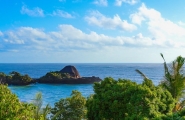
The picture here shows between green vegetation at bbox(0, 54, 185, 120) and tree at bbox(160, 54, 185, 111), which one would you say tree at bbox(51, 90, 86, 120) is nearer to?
green vegetation at bbox(0, 54, 185, 120)

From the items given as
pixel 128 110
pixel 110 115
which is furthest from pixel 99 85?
pixel 128 110

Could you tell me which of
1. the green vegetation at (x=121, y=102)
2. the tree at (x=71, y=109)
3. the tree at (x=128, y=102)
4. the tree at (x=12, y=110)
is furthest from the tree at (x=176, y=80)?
the tree at (x=12, y=110)

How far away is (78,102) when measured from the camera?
18.2 m

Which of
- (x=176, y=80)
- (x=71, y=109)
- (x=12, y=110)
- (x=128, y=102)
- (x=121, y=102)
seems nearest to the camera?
(x=12, y=110)

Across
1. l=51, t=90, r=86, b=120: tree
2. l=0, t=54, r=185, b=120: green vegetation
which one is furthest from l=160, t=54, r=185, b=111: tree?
l=51, t=90, r=86, b=120: tree

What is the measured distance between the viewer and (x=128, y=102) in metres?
13.2

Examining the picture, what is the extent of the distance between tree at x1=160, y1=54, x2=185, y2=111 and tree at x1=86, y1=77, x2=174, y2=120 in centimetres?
263

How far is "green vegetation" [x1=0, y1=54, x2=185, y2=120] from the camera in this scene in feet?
30.0

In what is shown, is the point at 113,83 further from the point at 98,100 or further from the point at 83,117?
the point at 83,117

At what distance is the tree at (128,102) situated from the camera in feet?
41.1

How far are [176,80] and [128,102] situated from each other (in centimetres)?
489

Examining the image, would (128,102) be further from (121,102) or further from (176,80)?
(176,80)

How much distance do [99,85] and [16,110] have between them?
7993 mm

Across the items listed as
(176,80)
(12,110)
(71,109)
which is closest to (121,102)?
(176,80)
